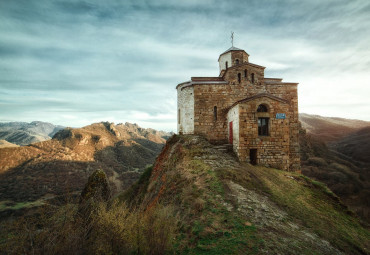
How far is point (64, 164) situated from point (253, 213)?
81490mm

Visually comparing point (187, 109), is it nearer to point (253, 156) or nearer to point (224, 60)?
point (253, 156)

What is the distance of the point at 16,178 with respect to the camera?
5775 cm

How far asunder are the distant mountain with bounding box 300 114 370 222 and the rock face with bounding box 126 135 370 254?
9.85 m

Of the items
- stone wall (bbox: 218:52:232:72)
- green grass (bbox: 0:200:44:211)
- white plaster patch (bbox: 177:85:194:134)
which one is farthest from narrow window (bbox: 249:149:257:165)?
green grass (bbox: 0:200:44:211)

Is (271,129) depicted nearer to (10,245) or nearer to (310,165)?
(10,245)

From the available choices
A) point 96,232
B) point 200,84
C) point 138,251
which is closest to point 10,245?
point 96,232

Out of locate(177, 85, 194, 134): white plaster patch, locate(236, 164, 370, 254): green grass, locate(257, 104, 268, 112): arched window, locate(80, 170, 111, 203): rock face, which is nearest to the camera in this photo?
locate(236, 164, 370, 254): green grass

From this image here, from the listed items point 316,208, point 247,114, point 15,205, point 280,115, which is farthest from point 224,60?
point 15,205

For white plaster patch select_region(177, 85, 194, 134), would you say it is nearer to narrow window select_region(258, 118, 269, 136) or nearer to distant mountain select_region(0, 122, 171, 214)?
narrow window select_region(258, 118, 269, 136)

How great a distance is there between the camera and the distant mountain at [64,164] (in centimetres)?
A: 5278

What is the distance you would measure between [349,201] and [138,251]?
2637 centimetres

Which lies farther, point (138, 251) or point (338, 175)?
point (338, 175)

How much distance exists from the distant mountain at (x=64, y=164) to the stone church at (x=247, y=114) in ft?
143

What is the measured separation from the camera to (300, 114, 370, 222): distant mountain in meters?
20.7
